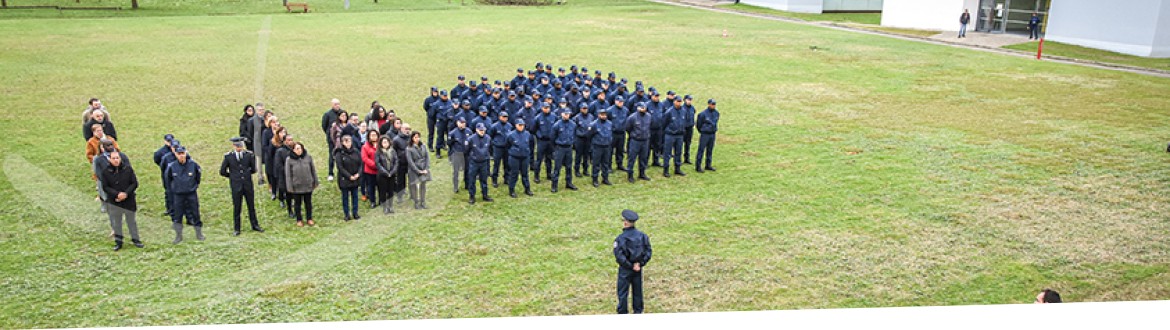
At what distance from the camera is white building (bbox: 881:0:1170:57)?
2858cm

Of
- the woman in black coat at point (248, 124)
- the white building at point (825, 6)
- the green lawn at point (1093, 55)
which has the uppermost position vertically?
the white building at point (825, 6)

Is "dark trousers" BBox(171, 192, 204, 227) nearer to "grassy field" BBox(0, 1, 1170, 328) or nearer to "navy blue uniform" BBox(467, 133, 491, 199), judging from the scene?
"grassy field" BBox(0, 1, 1170, 328)

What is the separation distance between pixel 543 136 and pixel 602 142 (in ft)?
3.23

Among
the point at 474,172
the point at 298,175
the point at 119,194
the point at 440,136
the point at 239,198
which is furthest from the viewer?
the point at 440,136

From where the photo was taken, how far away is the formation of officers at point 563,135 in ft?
40.8

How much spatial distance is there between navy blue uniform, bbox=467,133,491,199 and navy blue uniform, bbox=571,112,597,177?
1690 mm

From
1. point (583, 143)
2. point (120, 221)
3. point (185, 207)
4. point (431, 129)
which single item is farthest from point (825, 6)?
point (120, 221)

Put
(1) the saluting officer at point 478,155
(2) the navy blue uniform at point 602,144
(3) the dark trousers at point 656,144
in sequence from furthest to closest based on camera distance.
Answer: (3) the dark trousers at point 656,144 → (2) the navy blue uniform at point 602,144 → (1) the saluting officer at point 478,155

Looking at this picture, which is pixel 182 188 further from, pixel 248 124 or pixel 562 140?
pixel 562 140

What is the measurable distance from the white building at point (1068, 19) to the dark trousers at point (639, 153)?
2467 cm

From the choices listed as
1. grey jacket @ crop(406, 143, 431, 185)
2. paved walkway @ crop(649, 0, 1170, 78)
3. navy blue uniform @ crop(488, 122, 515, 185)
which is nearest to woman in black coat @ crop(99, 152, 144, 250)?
grey jacket @ crop(406, 143, 431, 185)

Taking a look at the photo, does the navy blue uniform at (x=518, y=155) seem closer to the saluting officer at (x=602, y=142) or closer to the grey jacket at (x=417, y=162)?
the saluting officer at (x=602, y=142)

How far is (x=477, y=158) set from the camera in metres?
12.0

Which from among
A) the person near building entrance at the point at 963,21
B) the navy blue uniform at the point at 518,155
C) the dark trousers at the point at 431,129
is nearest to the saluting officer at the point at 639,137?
the navy blue uniform at the point at 518,155
